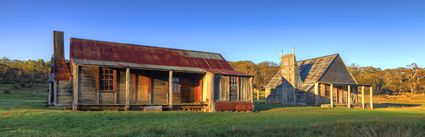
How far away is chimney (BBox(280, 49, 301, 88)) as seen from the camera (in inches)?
1612

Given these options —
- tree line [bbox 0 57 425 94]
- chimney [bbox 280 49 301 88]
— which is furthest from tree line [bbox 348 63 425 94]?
chimney [bbox 280 49 301 88]

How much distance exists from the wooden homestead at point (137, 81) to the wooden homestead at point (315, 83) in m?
13.9

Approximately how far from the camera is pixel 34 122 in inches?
584

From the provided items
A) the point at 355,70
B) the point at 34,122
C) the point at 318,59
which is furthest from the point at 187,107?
the point at 355,70

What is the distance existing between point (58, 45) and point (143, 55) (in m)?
5.83

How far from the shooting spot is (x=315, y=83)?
3941cm

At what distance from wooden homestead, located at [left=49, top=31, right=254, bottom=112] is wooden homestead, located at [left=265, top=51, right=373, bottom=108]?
1392 cm

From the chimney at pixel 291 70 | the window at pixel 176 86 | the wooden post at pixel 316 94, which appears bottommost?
the wooden post at pixel 316 94

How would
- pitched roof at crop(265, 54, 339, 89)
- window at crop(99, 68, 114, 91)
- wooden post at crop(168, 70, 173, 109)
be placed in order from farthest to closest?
1. pitched roof at crop(265, 54, 339, 89)
2. wooden post at crop(168, 70, 173, 109)
3. window at crop(99, 68, 114, 91)

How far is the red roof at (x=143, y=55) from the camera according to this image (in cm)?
2556

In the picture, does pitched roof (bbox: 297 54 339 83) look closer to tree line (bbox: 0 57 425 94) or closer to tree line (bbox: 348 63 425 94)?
tree line (bbox: 0 57 425 94)

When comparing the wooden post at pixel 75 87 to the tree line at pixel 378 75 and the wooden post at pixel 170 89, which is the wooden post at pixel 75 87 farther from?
the tree line at pixel 378 75

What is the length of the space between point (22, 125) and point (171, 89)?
1211 cm

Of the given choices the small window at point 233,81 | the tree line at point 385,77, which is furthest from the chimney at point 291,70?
the tree line at point 385,77
